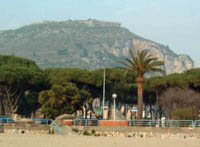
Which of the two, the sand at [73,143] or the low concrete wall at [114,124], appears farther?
the low concrete wall at [114,124]

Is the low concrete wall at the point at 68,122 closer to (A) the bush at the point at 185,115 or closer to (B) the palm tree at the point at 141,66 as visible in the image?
(B) the palm tree at the point at 141,66

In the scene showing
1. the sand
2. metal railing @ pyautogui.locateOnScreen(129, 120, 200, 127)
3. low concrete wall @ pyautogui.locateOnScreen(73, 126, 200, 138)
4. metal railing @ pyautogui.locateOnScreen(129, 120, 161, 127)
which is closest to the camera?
the sand

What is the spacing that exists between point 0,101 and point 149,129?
29.5 meters

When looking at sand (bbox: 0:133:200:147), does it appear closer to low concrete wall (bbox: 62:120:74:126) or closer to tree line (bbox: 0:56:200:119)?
low concrete wall (bbox: 62:120:74:126)

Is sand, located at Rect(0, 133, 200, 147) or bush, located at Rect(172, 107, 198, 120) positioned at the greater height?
bush, located at Rect(172, 107, 198, 120)

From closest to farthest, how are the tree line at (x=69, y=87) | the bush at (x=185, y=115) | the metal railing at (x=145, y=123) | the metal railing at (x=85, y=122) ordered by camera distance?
the metal railing at (x=145, y=123)
the metal railing at (x=85, y=122)
the bush at (x=185, y=115)
the tree line at (x=69, y=87)

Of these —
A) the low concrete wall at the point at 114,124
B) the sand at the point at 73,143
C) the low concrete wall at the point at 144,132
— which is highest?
the low concrete wall at the point at 114,124

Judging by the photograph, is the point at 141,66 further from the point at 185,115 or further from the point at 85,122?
the point at 85,122

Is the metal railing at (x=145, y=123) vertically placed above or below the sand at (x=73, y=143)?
above

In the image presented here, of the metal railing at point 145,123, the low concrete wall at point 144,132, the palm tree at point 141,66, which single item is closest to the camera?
the low concrete wall at point 144,132

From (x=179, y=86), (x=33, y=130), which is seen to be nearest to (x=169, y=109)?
(x=179, y=86)

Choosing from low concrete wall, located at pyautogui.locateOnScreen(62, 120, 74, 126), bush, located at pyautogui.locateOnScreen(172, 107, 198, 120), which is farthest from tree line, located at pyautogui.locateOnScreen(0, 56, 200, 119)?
low concrete wall, located at pyautogui.locateOnScreen(62, 120, 74, 126)

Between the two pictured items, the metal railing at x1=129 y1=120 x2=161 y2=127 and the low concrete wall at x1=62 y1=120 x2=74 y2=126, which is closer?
the metal railing at x1=129 y1=120 x2=161 y2=127

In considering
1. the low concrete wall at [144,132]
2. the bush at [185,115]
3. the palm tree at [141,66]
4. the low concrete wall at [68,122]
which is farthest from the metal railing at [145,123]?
the bush at [185,115]
